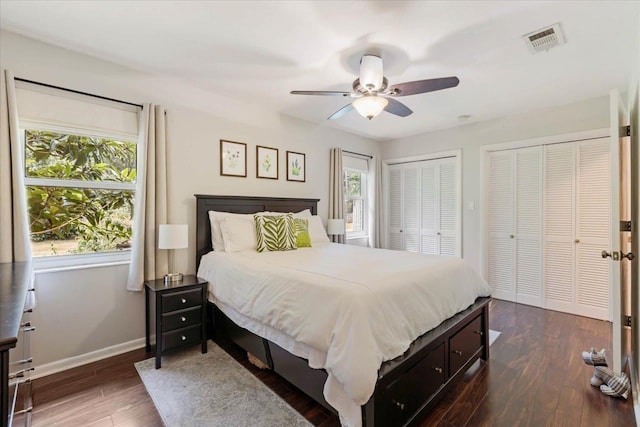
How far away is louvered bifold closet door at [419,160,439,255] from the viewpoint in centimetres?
479

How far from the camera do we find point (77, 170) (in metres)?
2.56

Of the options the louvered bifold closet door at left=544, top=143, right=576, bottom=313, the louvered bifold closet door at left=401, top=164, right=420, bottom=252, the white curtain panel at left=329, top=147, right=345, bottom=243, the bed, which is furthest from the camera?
the louvered bifold closet door at left=401, top=164, right=420, bottom=252

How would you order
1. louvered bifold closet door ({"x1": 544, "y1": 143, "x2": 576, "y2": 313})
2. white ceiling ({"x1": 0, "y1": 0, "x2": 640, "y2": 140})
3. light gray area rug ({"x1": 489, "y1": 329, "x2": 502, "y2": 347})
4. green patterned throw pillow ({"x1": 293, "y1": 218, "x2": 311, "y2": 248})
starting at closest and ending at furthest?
white ceiling ({"x1": 0, "y1": 0, "x2": 640, "y2": 140})
light gray area rug ({"x1": 489, "y1": 329, "x2": 502, "y2": 347})
green patterned throw pillow ({"x1": 293, "y1": 218, "x2": 311, "y2": 248})
louvered bifold closet door ({"x1": 544, "y1": 143, "x2": 576, "y2": 313})

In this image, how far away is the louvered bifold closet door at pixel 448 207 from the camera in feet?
14.9

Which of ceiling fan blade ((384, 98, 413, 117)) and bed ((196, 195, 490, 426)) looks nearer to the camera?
bed ((196, 195, 490, 426))

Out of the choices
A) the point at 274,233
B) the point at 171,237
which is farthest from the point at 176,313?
the point at 274,233

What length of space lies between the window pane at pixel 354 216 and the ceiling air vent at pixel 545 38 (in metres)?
3.27

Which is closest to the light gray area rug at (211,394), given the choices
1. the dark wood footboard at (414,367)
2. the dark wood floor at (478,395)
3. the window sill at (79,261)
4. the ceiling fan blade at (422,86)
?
the dark wood floor at (478,395)

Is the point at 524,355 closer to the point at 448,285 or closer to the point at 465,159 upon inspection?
the point at 448,285

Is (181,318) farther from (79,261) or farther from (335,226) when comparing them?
(335,226)

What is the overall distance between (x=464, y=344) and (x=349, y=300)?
1218 mm

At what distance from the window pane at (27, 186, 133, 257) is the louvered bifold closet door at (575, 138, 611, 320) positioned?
198 inches

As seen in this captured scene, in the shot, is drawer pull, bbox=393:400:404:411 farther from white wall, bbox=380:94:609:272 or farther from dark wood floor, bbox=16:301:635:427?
white wall, bbox=380:94:609:272

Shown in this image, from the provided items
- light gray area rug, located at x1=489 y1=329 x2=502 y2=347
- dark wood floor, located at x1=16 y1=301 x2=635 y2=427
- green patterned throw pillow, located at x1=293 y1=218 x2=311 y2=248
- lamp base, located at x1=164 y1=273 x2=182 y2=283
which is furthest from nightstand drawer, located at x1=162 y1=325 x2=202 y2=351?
light gray area rug, located at x1=489 y1=329 x2=502 y2=347
